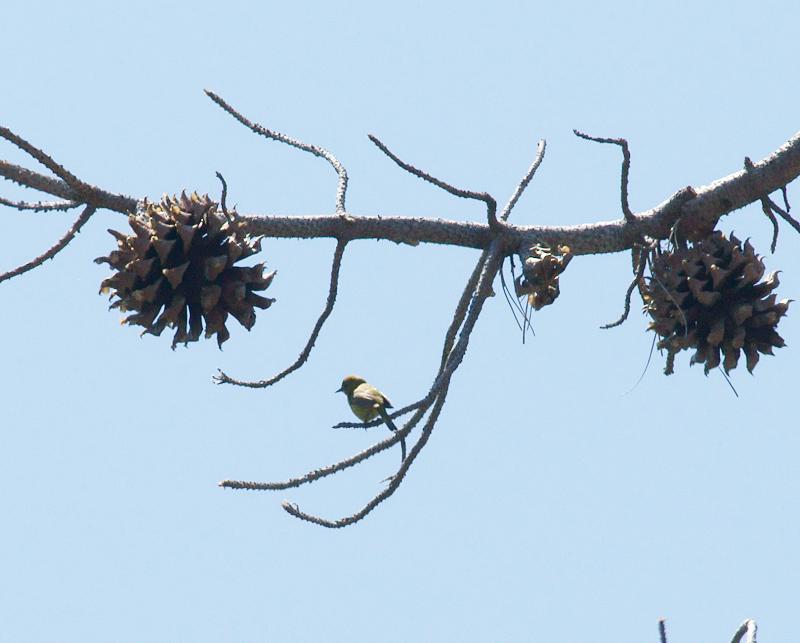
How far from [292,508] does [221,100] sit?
6.12 ft

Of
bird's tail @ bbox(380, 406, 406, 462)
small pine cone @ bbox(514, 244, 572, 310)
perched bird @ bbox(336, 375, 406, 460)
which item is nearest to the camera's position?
bird's tail @ bbox(380, 406, 406, 462)

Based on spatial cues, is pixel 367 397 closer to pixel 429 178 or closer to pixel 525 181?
pixel 525 181

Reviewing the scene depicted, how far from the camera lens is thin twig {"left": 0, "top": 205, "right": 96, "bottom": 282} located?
13.9 ft

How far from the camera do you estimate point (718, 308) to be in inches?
185

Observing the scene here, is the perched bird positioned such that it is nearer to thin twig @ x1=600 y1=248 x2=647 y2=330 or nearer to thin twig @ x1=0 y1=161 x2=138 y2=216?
thin twig @ x1=600 y1=248 x2=647 y2=330

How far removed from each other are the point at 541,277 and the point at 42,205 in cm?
179

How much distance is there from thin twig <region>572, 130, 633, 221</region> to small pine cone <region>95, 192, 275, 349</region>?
115cm

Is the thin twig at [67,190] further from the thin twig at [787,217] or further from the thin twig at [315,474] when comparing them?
the thin twig at [787,217]

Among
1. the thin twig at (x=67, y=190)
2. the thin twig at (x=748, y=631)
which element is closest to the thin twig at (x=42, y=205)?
the thin twig at (x=67, y=190)

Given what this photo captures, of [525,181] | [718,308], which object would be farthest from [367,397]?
[718,308]

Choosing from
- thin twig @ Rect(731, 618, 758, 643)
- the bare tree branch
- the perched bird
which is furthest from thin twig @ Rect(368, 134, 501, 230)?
the perched bird

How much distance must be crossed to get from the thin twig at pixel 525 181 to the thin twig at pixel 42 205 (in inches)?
64.0

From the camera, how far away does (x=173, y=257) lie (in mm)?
4156

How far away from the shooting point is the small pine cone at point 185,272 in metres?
4.13
